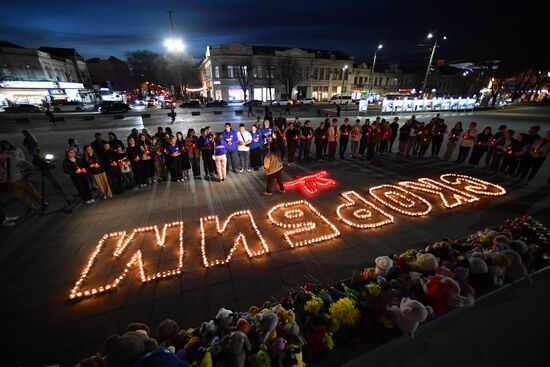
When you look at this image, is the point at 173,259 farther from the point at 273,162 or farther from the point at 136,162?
the point at 136,162

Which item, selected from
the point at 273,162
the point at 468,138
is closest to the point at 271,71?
the point at 468,138

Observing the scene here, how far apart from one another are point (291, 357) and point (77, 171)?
8.10 meters

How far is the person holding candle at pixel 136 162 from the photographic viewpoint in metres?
8.29

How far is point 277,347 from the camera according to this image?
2447 mm

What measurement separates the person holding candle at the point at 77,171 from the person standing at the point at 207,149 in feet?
12.2

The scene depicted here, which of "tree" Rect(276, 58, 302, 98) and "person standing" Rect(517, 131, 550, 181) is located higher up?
"tree" Rect(276, 58, 302, 98)

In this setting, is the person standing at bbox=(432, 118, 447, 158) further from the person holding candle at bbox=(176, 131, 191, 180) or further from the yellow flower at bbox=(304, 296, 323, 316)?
the yellow flower at bbox=(304, 296, 323, 316)

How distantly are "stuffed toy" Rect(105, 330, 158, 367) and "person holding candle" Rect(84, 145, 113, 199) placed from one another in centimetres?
720

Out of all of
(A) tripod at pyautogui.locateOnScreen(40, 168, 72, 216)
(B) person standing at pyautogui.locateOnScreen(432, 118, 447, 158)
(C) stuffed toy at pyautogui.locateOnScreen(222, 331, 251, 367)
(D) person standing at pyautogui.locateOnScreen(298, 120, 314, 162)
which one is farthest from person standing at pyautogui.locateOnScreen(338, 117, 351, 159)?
(A) tripod at pyautogui.locateOnScreen(40, 168, 72, 216)

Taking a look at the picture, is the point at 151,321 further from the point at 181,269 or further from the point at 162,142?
the point at 162,142

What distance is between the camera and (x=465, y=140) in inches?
408

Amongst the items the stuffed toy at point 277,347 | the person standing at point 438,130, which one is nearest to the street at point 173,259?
the stuffed toy at point 277,347

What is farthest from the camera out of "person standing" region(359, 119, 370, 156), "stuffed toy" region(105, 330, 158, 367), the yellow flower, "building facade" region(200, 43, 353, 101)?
"building facade" region(200, 43, 353, 101)

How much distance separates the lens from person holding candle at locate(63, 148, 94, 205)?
704 cm
